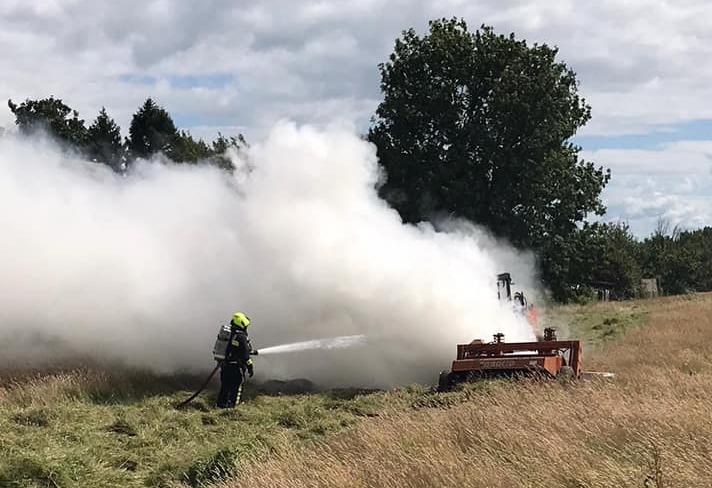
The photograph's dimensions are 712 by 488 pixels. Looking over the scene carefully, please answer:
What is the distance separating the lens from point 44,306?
17000mm

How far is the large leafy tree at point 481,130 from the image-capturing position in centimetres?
3919

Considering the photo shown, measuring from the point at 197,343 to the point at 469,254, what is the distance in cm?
646

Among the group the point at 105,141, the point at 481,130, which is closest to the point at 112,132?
the point at 105,141

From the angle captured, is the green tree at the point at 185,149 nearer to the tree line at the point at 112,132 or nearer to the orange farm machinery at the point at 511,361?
the tree line at the point at 112,132

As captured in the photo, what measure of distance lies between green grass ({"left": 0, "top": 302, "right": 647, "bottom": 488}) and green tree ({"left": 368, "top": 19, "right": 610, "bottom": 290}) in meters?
23.6

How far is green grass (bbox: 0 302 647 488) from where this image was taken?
391 inches

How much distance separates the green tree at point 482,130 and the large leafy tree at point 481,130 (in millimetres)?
46

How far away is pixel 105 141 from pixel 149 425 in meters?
46.6

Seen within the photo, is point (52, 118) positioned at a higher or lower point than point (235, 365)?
higher

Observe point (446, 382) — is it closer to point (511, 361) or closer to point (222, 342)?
point (511, 361)

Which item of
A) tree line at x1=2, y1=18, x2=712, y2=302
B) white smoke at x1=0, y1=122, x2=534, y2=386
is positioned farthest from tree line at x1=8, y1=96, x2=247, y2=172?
white smoke at x1=0, y1=122, x2=534, y2=386

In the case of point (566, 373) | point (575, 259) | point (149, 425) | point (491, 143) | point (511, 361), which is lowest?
point (149, 425)

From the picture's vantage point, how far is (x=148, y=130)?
59031 mm

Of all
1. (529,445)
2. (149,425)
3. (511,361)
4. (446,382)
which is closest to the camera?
(529,445)
